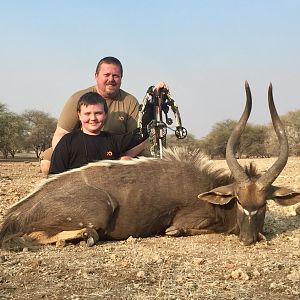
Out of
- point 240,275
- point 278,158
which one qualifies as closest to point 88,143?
point 278,158

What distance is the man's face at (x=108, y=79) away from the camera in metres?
7.04

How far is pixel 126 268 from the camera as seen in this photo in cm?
355

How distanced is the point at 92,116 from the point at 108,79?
1634mm

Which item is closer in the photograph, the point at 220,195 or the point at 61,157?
the point at 220,195

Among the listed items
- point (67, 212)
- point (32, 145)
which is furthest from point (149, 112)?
point (32, 145)

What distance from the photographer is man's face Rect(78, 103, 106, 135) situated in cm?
556

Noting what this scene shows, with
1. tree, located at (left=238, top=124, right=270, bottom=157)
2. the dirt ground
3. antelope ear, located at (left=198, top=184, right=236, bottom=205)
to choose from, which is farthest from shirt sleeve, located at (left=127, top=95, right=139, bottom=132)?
tree, located at (left=238, top=124, right=270, bottom=157)

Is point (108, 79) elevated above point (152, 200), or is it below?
above

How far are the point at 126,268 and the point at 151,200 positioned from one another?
152cm

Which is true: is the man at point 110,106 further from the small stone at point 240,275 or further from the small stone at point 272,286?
the small stone at point 272,286

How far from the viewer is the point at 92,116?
555cm

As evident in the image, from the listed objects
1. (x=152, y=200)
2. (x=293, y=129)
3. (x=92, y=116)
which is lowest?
(x=152, y=200)

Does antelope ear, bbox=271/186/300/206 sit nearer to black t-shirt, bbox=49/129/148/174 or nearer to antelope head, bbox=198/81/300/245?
antelope head, bbox=198/81/300/245

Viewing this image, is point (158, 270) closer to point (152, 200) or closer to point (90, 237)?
point (90, 237)
